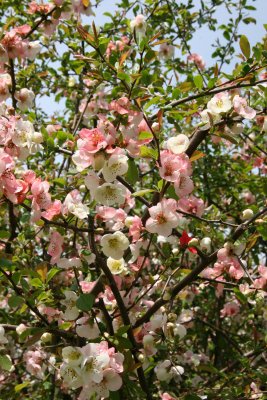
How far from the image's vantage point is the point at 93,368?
1.44m

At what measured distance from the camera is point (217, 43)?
402 cm

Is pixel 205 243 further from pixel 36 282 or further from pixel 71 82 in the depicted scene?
pixel 71 82

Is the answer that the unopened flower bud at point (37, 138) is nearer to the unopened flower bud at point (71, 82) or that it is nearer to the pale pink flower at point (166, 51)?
the unopened flower bud at point (71, 82)

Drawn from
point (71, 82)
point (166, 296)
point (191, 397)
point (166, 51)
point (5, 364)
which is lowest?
point (191, 397)

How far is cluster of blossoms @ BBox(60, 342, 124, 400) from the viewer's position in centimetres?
143

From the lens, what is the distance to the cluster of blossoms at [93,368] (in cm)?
143

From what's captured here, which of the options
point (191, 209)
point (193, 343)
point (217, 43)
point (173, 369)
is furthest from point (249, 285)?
point (217, 43)

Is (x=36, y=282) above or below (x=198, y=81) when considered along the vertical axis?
below

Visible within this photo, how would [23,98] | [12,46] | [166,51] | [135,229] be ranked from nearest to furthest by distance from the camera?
[135,229], [12,46], [23,98], [166,51]

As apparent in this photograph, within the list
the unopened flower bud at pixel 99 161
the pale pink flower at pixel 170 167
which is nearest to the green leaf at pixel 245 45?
the pale pink flower at pixel 170 167

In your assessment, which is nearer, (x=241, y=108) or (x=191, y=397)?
(x=241, y=108)

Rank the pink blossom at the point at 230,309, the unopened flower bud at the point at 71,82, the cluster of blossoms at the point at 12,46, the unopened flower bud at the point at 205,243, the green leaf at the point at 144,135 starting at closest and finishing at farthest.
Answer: the green leaf at the point at 144,135, the unopened flower bud at the point at 205,243, the cluster of blossoms at the point at 12,46, the pink blossom at the point at 230,309, the unopened flower bud at the point at 71,82

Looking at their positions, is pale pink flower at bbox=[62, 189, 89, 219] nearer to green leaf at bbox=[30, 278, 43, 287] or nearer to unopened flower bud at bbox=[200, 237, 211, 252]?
green leaf at bbox=[30, 278, 43, 287]

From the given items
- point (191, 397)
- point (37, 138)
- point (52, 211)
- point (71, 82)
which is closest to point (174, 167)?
point (52, 211)
